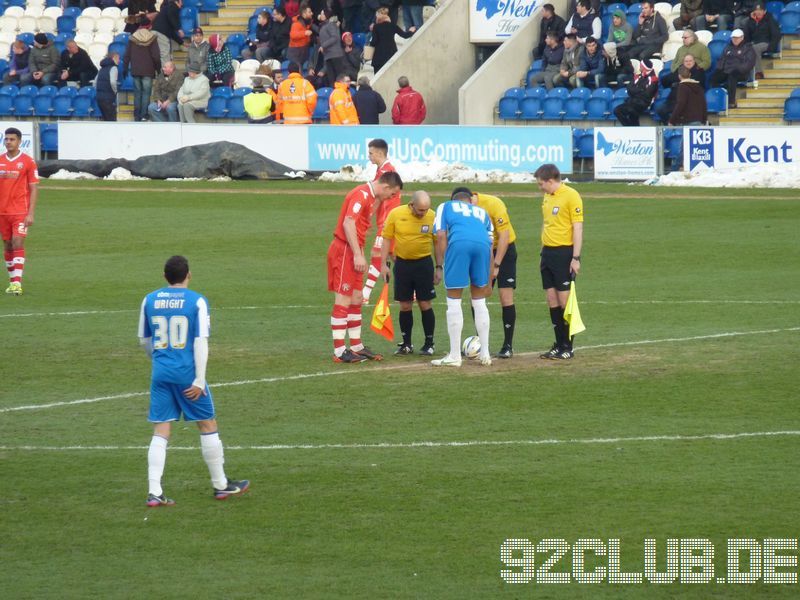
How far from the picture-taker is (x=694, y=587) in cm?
807

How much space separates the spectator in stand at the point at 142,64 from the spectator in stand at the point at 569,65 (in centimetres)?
1126

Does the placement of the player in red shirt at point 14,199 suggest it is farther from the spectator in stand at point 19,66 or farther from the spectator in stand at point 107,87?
the spectator in stand at point 19,66

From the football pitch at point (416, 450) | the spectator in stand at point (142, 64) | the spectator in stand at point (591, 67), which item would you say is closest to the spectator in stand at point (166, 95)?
the spectator in stand at point (142, 64)

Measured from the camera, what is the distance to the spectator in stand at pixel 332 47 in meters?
37.3

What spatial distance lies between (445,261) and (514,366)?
1.31 m

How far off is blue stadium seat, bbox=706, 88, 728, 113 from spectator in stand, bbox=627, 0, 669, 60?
213 cm

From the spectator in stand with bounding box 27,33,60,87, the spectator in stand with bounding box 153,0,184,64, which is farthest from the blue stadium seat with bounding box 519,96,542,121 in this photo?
the spectator in stand with bounding box 27,33,60,87

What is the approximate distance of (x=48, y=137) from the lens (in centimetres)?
3728

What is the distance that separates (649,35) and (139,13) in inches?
615

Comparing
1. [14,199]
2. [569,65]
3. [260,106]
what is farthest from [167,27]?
[14,199]

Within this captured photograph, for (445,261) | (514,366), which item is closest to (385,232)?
(445,261)

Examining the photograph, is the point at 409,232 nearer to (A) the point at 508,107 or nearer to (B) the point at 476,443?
(B) the point at 476,443

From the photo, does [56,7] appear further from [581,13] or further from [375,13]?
[581,13]

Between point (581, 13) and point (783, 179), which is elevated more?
point (581, 13)
